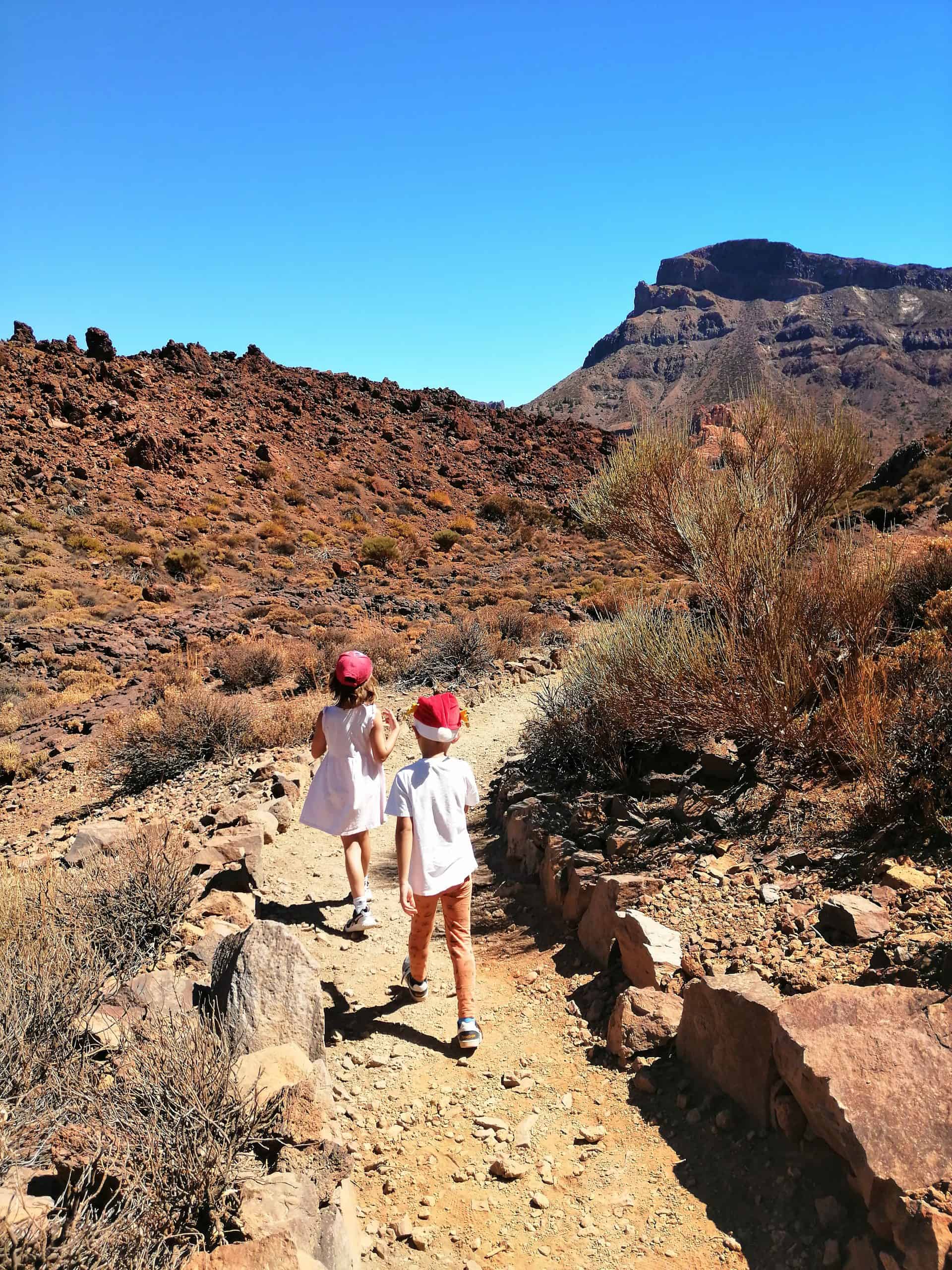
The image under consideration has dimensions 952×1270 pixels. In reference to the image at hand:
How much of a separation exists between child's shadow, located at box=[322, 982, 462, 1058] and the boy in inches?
5.9

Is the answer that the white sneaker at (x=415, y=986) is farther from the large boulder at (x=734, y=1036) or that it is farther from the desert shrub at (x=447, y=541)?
the desert shrub at (x=447, y=541)

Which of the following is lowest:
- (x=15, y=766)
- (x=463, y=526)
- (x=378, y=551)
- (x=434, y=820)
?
(x=15, y=766)

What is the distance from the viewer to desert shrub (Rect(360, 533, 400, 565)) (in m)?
25.9

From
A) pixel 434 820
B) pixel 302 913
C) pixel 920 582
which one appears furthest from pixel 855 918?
pixel 920 582

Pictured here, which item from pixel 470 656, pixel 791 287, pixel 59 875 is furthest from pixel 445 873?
pixel 791 287

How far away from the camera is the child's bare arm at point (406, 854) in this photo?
348cm

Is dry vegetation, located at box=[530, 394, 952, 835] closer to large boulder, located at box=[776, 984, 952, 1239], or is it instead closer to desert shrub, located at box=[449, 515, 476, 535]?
large boulder, located at box=[776, 984, 952, 1239]

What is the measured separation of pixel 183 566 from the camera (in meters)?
21.7

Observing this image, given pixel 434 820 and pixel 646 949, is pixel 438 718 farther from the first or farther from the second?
pixel 646 949

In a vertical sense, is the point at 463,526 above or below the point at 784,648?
above

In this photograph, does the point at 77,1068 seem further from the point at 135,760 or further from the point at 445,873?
the point at 135,760

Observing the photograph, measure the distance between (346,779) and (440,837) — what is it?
3.65 feet

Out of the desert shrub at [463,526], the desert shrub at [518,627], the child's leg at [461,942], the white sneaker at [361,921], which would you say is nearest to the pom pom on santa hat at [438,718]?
the child's leg at [461,942]

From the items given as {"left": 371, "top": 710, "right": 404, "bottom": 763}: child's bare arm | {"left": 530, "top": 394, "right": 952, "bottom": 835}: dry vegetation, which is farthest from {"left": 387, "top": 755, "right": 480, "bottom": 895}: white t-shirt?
{"left": 530, "top": 394, "right": 952, "bottom": 835}: dry vegetation
